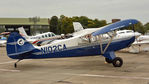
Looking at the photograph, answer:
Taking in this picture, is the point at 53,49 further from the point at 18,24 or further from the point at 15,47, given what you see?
the point at 18,24

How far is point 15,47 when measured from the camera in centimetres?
980

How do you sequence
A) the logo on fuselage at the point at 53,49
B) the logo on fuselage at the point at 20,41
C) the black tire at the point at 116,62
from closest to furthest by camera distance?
the black tire at the point at 116,62 < the logo on fuselage at the point at 20,41 < the logo on fuselage at the point at 53,49

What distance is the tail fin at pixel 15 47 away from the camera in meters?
9.79

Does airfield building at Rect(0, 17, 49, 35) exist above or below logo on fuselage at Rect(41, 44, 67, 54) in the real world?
above

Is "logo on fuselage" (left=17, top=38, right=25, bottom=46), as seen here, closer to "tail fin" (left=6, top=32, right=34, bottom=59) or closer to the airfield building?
"tail fin" (left=6, top=32, right=34, bottom=59)

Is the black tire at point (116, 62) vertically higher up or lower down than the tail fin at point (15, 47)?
lower down

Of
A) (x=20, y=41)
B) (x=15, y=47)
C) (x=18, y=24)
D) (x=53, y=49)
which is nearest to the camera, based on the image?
(x=15, y=47)

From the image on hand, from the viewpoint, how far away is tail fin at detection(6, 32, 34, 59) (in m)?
9.79

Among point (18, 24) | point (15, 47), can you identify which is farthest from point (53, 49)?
point (18, 24)

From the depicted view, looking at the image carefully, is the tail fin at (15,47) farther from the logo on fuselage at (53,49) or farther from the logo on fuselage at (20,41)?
the logo on fuselage at (53,49)

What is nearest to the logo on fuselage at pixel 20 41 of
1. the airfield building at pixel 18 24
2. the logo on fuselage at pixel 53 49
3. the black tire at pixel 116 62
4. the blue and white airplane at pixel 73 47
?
the blue and white airplane at pixel 73 47

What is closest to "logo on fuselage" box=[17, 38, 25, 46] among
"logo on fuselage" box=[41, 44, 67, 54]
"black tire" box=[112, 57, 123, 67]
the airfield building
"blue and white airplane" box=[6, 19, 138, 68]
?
"blue and white airplane" box=[6, 19, 138, 68]

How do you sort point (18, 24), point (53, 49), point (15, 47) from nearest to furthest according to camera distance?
point (15, 47) < point (53, 49) < point (18, 24)

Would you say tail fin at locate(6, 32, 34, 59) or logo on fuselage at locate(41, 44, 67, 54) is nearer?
tail fin at locate(6, 32, 34, 59)
